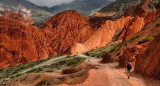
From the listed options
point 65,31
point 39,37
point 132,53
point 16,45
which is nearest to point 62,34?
point 65,31

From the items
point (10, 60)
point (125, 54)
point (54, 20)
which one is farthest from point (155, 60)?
point (54, 20)

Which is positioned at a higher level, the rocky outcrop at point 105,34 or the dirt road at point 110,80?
the rocky outcrop at point 105,34

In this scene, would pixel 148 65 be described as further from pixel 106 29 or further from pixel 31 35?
pixel 31 35

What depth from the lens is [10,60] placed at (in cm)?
7231

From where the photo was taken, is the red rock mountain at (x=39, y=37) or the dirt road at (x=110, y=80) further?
the red rock mountain at (x=39, y=37)

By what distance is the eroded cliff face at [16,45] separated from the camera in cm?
7262

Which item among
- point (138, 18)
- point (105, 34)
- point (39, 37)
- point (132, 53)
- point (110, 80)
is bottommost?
point (110, 80)

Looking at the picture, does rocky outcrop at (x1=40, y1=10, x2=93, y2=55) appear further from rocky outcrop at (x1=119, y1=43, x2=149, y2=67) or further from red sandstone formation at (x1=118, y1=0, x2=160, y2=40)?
rocky outcrop at (x1=119, y1=43, x2=149, y2=67)

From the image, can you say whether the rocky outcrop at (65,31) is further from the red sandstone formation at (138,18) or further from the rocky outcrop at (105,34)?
the red sandstone formation at (138,18)

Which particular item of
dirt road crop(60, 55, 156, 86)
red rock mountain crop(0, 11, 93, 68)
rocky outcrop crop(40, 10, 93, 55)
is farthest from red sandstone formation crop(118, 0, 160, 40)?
dirt road crop(60, 55, 156, 86)

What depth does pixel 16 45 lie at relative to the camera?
255 ft

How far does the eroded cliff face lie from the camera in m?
72.6

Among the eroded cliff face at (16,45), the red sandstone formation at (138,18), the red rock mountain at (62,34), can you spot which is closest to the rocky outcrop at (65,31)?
the red rock mountain at (62,34)

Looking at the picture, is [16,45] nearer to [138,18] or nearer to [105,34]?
[105,34]
